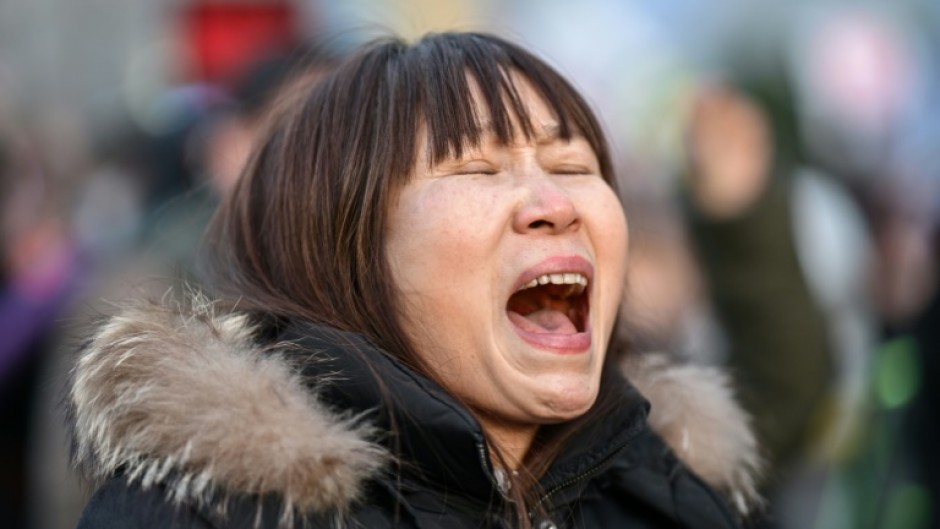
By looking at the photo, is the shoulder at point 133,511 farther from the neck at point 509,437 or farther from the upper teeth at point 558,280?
the upper teeth at point 558,280

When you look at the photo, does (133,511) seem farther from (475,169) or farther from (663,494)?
(663,494)

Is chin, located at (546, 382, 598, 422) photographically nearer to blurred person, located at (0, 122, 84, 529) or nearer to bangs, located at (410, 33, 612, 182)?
bangs, located at (410, 33, 612, 182)

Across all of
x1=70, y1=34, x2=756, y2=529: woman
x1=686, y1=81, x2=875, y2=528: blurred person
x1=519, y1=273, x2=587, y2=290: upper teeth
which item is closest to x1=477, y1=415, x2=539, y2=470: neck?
x1=70, y1=34, x2=756, y2=529: woman

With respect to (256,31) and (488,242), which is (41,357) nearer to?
(488,242)

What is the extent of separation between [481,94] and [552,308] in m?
0.42

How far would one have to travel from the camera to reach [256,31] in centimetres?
708

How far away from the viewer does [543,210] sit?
8.06 ft

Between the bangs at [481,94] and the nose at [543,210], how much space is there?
0.12 m

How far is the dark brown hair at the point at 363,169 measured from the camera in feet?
8.13

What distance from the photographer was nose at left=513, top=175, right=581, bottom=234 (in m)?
2.45

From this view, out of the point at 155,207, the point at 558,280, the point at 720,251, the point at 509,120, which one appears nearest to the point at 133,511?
the point at 558,280

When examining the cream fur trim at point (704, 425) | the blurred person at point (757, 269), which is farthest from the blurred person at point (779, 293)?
the cream fur trim at point (704, 425)

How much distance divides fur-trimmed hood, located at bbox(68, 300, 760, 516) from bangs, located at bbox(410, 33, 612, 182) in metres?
0.48

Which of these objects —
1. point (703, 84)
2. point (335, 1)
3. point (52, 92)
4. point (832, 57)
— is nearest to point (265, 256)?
point (703, 84)
